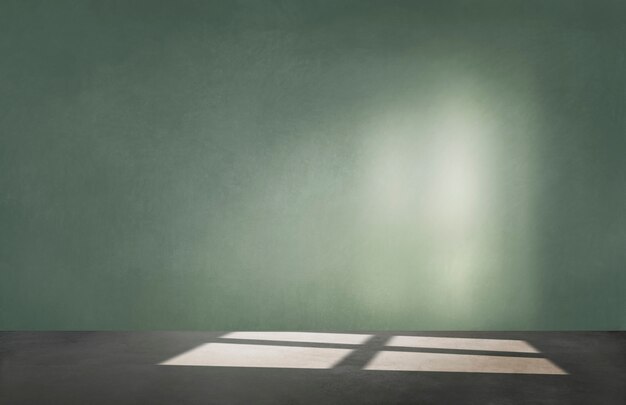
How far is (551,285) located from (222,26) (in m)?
3.37

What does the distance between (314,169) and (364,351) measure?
1520 mm

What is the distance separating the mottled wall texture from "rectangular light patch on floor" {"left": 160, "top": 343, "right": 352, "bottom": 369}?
0.65 m

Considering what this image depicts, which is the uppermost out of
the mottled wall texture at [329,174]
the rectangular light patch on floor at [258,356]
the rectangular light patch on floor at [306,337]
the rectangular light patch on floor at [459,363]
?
the mottled wall texture at [329,174]

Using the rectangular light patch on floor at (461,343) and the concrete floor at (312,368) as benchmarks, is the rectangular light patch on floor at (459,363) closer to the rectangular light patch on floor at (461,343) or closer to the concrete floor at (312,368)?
the concrete floor at (312,368)

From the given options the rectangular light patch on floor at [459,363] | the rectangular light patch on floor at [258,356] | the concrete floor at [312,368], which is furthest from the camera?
the rectangular light patch on floor at [258,356]

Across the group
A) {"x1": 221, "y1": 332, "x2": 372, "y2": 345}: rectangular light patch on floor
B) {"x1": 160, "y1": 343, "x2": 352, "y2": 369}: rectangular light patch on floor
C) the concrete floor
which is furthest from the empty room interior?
{"x1": 160, "y1": 343, "x2": 352, "y2": 369}: rectangular light patch on floor

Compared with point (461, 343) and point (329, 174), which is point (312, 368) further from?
point (329, 174)

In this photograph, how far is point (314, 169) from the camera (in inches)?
214

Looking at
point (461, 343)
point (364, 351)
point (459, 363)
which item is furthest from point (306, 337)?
point (459, 363)

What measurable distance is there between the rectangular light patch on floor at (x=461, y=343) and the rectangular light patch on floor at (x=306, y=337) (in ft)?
0.93

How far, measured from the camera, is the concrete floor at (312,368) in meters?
3.68

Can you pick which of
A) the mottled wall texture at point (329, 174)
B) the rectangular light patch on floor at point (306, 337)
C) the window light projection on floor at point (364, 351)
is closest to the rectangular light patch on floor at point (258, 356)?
the window light projection on floor at point (364, 351)

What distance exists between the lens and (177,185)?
17.9ft

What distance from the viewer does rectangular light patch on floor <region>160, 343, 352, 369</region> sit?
173 inches
